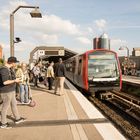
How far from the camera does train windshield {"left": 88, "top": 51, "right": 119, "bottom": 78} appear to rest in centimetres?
1766

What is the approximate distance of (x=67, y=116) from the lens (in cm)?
902

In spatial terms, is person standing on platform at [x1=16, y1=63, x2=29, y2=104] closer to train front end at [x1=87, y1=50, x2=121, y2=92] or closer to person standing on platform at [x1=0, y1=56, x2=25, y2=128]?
person standing on platform at [x1=0, y1=56, x2=25, y2=128]

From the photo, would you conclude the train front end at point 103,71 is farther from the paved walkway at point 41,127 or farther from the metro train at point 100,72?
the paved walkway at point 41,127

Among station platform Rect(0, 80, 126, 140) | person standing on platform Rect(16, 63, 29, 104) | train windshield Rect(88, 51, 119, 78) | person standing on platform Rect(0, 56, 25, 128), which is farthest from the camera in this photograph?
train windshield Rect(88, 51, 119, 78)

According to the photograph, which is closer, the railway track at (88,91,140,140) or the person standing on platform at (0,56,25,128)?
the person standing on platform at (0,56,25,128)

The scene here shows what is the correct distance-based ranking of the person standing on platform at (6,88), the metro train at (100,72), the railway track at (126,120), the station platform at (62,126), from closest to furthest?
the station platform at (62,126)
the person standing on platform at (6,88)
the railway track at (126,120)
the metro train at (100,72)

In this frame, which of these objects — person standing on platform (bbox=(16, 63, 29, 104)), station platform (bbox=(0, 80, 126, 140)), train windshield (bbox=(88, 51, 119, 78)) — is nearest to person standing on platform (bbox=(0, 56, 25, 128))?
station platform (bbox=(0, 80, 126, 140))

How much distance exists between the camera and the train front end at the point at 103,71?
17469mm

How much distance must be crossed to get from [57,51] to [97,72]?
2849cm

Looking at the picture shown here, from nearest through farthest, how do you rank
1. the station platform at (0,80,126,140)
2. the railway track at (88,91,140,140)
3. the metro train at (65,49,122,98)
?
the station platform at (0,80,126,140) → the railway track at (88,91,140,140) → the metro train at (65,49,122,98)

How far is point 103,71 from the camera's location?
17.7m

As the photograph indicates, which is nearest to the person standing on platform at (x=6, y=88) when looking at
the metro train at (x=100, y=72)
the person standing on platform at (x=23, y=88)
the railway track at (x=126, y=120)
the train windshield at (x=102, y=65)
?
the person standing on platform at (x=23, y=88)

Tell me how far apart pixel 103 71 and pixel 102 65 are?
338 millimetres

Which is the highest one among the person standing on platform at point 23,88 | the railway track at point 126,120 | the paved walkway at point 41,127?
the person standing on platform at point 23,88
